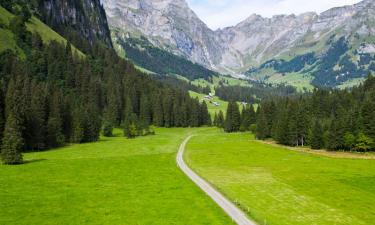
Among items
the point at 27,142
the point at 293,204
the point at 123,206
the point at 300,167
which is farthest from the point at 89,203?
the point at 27,142

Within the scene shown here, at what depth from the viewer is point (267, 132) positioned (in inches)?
6427

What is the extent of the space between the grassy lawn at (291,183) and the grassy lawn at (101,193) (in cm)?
697

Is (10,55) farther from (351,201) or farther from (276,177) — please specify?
(351,201)

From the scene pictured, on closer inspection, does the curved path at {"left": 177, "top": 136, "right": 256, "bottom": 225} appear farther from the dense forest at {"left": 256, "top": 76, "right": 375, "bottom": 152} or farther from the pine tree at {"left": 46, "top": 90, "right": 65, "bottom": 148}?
the dense forest at {"left": 256, "top": 76, "right": 375, "bottom": 152}

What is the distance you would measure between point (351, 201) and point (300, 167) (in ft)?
114

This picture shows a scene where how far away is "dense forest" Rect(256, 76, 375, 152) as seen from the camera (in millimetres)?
125312

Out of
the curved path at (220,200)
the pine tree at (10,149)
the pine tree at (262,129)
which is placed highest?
the pine tree at (262,129)

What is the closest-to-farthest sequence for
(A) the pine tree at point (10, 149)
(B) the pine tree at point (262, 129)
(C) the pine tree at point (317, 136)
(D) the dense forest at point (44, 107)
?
(A) the pine tree at point (10, 149), (D) the dense forest at point (44, 107), (C) the pine tree at point (317, 136), (B) the pine tree at point (262, 129)

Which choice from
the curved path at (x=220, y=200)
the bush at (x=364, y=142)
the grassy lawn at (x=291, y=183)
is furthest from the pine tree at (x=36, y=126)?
the bush at (x=364, y=142)

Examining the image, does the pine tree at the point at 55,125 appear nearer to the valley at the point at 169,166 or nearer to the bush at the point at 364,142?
the valley at the point at 169,166

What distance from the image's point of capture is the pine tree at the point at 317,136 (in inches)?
5241

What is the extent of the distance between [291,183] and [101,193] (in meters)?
35.5

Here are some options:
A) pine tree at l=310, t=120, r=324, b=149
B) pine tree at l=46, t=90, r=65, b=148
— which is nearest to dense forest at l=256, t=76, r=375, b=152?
→ pine tree at l=310, t=120, r=324, b=149

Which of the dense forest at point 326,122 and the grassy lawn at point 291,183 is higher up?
the dense forest at point 326,122
